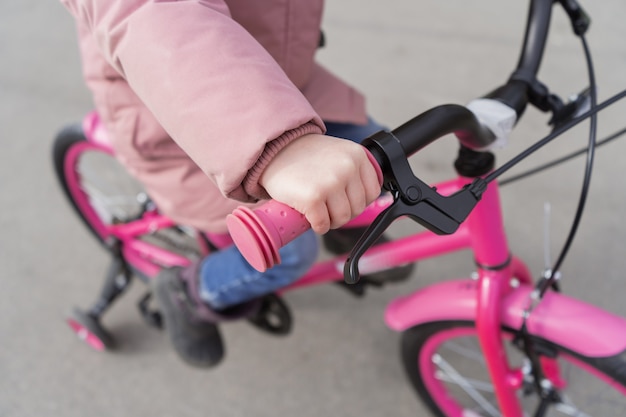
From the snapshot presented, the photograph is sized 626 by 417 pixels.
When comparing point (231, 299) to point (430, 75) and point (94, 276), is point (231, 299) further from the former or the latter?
point (430, 75)

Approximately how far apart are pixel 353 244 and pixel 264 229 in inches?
29.5

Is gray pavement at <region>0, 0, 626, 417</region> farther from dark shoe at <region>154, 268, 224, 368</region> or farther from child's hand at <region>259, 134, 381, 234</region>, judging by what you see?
child's hand at <region>259, 134, 381, 234</region>

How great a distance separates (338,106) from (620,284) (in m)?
0.89

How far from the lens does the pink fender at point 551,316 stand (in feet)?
2.46

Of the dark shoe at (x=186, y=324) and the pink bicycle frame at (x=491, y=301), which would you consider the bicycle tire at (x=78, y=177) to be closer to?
the dark shoe at (x=186, y=324)

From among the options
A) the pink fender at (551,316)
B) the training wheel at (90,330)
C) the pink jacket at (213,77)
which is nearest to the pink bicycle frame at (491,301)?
the pink fender at (551,316)

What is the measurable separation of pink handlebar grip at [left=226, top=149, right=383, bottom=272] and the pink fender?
17.5 inches

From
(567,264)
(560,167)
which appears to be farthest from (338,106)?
(560,167)

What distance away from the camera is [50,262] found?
153cm

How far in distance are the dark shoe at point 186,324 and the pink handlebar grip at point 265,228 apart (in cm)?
65

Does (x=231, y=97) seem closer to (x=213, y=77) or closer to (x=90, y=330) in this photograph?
(x=213, y=77)

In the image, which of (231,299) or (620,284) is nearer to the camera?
(231,299)

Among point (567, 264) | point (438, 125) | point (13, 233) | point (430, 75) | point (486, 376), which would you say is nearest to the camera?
point (438, 125)

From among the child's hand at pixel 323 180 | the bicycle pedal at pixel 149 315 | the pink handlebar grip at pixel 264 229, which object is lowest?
the bicycle pedal at pixel 149 315
